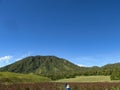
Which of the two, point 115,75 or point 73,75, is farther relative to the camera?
point 73,75

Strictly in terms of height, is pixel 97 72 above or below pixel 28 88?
above

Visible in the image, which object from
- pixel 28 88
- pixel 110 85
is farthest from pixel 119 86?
pixel 28 88

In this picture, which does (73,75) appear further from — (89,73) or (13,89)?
(13,89)

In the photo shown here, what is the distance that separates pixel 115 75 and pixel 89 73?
122 ft

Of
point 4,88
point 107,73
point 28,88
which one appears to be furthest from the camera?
point 107,73

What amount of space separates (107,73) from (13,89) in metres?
92.3

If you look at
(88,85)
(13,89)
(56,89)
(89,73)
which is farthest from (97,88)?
(89,73)

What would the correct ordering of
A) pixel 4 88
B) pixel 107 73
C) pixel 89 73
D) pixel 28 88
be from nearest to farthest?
1. pixel 4 88
2. pixel 28 88
3. pixel 107 73
4. pixel 89 73

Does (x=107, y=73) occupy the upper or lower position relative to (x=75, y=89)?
upper

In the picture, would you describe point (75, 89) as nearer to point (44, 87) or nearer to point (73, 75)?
point (44, 87)

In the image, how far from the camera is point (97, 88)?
108 ft

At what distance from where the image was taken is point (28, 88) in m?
31.7

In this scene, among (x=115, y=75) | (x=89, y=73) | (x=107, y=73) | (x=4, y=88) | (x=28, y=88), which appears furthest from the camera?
(x=89, y=73)

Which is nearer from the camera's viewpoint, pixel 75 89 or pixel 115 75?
pixel 75 89
